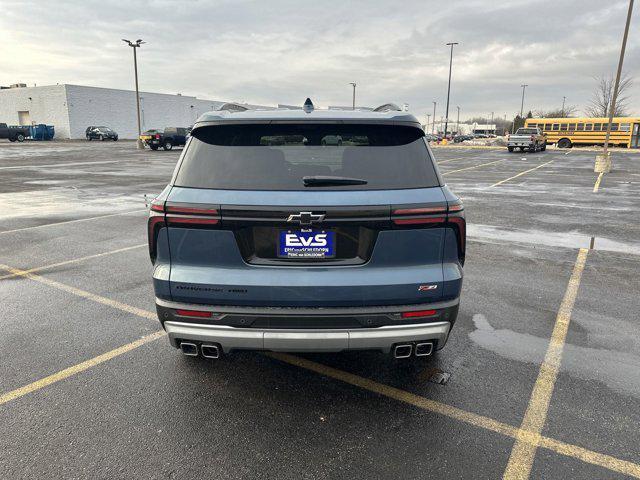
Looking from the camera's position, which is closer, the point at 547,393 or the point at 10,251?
the point at 547,393

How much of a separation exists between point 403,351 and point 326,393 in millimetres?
745

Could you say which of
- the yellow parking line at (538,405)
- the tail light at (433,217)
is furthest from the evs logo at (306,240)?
the yellow parking line at (538,405)

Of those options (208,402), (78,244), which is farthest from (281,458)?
(78,244)

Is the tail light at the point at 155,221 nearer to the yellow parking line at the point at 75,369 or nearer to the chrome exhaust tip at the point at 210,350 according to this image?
the chrome exhaust tip at the point at 210,350

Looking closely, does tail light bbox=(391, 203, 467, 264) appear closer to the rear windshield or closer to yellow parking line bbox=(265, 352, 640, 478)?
the rear windshield

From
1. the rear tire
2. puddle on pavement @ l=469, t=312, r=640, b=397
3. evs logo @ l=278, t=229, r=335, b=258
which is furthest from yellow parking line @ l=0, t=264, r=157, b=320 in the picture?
the rear tire

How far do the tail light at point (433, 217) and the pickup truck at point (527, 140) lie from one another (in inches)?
1603

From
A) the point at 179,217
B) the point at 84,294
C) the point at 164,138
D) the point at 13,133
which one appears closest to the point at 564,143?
the point at 164,138

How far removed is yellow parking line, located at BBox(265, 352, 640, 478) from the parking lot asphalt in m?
0.01

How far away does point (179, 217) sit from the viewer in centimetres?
277

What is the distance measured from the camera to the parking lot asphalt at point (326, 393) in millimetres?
2582

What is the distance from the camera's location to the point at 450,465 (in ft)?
8.36

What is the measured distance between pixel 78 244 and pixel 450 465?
6.88 metres

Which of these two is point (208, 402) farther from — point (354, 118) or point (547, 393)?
point (547, 393)
